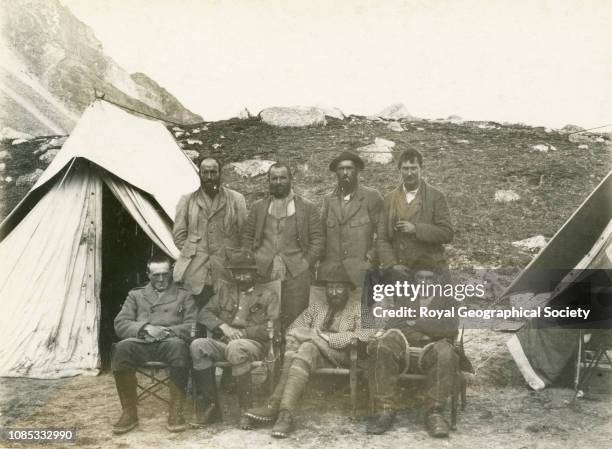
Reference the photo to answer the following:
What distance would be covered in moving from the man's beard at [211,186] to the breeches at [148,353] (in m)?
1.43

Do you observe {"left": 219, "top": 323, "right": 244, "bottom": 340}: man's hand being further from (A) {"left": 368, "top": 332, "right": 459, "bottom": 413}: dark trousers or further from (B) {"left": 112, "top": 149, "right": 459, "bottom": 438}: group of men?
(A) {"left": 368, "top": 332, "right": 459, "bottom": 413}: dark trousers

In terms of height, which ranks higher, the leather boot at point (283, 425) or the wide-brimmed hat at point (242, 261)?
the wide-brimmed hat at point (242, 261)

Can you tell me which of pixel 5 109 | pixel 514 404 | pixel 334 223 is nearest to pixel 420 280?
pixel 334 223

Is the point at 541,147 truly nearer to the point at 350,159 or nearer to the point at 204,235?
the point at 350,159

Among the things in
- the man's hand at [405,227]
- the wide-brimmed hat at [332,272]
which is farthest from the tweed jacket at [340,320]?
the man's hand at [405,227]

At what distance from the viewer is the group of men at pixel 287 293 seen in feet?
14.2

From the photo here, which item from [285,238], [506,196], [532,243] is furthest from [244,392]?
[506,196]

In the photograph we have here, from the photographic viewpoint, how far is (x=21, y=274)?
523 centimetres

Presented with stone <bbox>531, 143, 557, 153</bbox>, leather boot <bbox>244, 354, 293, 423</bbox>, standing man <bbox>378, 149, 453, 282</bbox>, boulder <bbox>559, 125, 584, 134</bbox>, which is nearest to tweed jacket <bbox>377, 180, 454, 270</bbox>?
standing man <bbox>378, 149, 453, 282</bbox>

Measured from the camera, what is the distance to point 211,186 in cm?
526

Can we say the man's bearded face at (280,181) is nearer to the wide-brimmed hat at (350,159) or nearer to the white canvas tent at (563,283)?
the wide-brimmed hat at (350,159)

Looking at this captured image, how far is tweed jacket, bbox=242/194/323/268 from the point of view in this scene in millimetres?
5059

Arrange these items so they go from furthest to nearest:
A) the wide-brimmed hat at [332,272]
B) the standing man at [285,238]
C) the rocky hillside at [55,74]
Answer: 1. the rocky hillside at [55,74]
2. the standing man at [285,238]
3. the wide-brimmed hat at [332,272]

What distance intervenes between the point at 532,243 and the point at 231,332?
3426 mm
